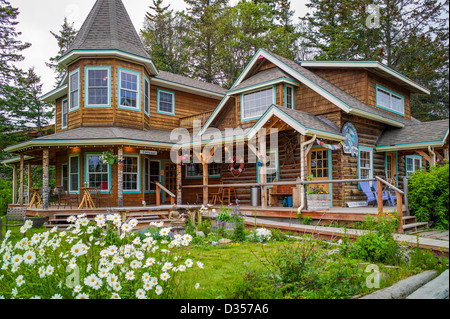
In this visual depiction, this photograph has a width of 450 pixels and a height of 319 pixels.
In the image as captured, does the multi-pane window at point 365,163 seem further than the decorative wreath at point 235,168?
No

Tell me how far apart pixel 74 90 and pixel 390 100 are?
13867mm

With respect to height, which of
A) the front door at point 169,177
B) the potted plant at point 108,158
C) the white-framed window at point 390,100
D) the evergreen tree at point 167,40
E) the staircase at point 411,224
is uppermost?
the evergreen tree at point 167,40

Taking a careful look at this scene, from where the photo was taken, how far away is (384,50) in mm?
26062

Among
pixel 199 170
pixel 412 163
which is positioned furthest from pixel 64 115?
pixel 412 163

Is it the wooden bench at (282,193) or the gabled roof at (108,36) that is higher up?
the gabled roof at (108,36)

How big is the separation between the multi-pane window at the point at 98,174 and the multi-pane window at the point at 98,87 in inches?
98.4

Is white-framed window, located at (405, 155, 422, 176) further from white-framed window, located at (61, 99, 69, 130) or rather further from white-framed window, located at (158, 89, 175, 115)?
white-framed window, located at (61, 99, 69, 130)

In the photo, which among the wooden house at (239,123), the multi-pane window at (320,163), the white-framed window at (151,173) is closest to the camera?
the wooden house at (239,123)

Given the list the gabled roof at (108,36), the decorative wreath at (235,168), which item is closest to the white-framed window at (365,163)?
the decorative wreath at (235,168)

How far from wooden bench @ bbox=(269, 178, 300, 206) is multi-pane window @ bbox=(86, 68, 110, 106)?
779 cm

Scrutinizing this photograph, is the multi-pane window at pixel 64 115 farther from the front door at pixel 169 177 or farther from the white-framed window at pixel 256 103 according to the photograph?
the white-framed window at pixel 256 103

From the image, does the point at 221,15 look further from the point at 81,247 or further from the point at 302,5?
the point at 81,247

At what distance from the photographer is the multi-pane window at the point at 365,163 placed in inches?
495

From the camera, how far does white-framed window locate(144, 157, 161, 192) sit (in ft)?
50.6
